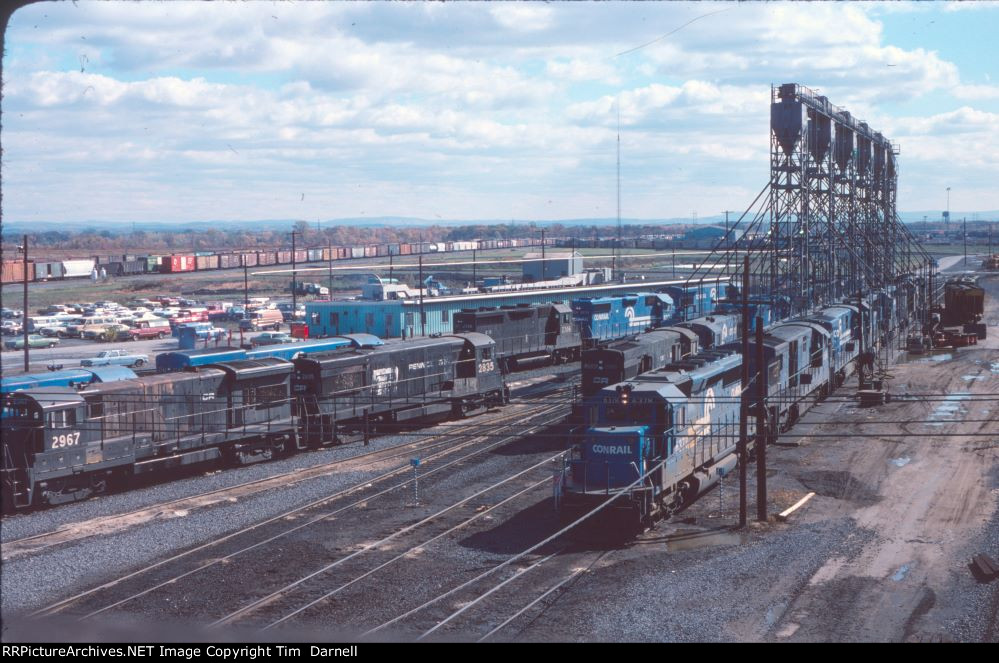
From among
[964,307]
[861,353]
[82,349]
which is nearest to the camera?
[861,353]

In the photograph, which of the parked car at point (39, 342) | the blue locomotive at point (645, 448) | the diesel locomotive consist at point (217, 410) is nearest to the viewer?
the blue locomotive at point (645, 448)

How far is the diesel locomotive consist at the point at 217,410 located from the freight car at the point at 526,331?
833cm

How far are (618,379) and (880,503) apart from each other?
384 inches

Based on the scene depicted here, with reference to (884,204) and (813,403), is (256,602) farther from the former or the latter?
(884,204)

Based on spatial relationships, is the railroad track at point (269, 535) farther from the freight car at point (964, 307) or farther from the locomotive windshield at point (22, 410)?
the freight car at point (964, 307)

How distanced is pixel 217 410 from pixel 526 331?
78.9 ft

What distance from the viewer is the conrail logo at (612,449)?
69.7 feet

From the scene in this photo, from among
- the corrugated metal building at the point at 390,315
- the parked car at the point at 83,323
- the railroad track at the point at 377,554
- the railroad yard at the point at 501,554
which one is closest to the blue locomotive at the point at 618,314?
the corrugated metal building at the point at 390,315

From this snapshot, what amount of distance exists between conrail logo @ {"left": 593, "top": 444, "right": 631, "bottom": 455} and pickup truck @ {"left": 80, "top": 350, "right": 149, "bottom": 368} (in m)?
33.5

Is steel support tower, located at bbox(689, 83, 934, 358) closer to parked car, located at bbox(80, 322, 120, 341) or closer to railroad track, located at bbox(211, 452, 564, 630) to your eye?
railroad track, located at bbox(211, 452, 564, 630)

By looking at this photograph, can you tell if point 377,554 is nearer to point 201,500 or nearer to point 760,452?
point 201,500

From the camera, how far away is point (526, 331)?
50.4 m

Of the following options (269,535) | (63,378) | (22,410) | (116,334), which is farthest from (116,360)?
(269,535)

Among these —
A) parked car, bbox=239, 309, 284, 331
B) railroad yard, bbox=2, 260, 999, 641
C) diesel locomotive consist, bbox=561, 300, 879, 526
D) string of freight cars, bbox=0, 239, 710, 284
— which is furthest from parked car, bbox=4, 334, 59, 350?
diesel locomotive consist, bbox=561, 300, 879, 526
